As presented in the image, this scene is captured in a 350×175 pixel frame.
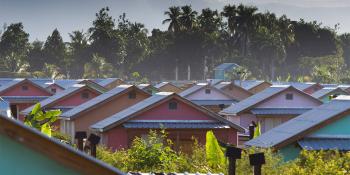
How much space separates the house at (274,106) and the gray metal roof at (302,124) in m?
21.3

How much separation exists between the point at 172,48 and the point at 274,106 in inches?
3830

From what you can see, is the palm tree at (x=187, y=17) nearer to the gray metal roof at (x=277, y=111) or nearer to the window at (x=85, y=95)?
the window at (x=85, y=95)

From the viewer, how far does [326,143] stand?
33.0 meters

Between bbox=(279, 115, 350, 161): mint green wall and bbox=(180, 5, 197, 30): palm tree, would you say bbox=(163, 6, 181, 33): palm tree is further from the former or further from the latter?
bbox=(279, 115, 350, 161): mint green wall

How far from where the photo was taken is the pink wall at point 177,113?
149ft

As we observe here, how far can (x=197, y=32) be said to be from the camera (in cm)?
15488

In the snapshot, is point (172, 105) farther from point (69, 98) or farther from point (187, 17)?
point (187, 17)

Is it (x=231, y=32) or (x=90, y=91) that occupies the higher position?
(x=231, y=32)

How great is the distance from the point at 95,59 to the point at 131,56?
8.10 m


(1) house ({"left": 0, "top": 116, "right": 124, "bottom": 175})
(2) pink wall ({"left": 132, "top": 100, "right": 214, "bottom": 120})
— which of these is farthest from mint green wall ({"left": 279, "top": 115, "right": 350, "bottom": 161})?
(1) house ({"left": 0, "top": 116, "right": 124, "bottom": 175})

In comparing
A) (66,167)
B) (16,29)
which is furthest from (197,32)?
(66,167)

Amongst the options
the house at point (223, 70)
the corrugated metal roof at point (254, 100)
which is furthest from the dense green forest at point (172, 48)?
the corrugated metal roof at point (254, 100)

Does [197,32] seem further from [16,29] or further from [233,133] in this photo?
[233,133]

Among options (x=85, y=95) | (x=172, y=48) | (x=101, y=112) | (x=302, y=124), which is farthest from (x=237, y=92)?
(x=172, y=48)
